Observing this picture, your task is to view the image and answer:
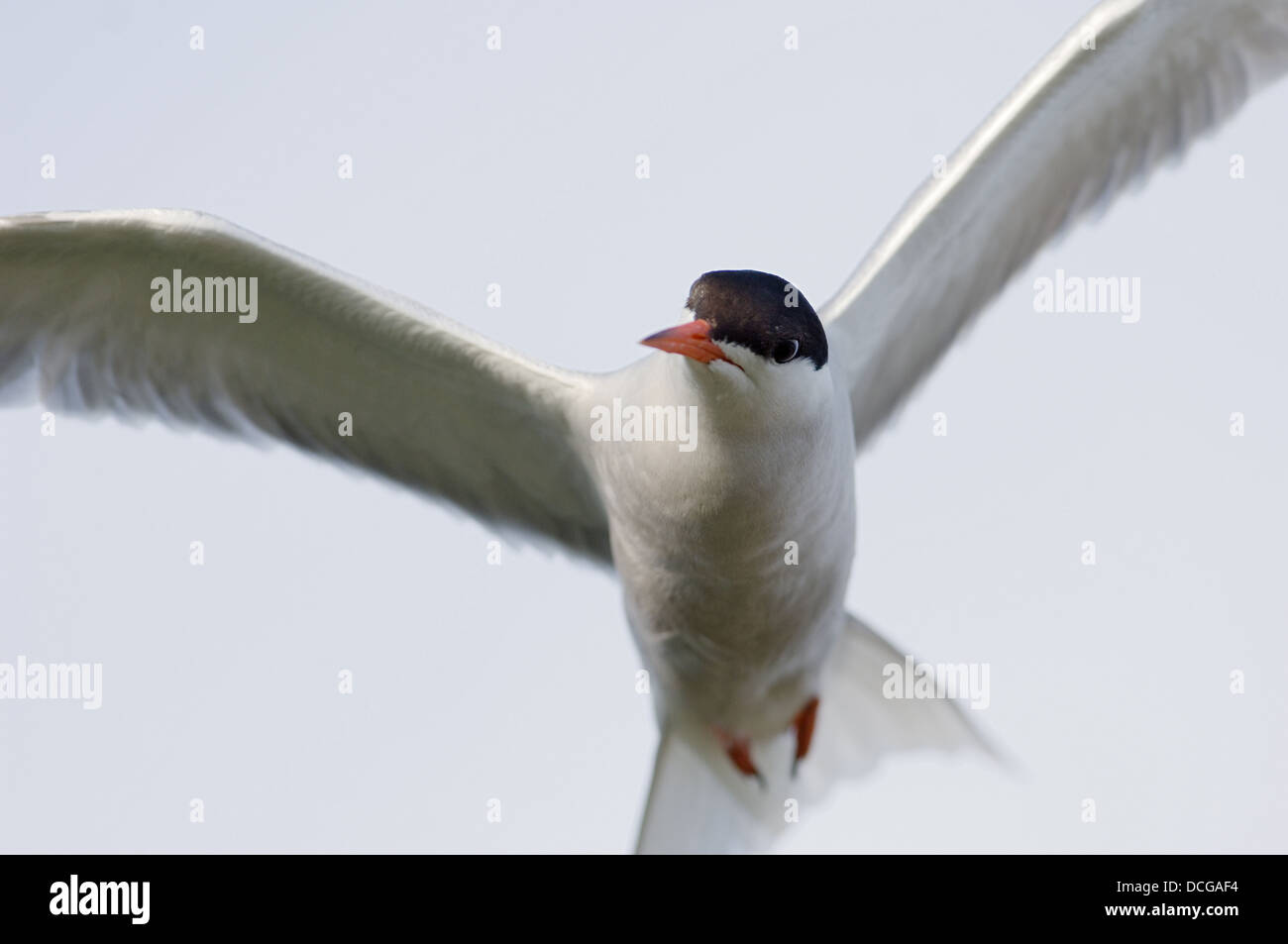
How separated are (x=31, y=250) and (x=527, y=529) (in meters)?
1.37

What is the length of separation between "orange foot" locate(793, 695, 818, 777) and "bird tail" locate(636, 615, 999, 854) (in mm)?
21

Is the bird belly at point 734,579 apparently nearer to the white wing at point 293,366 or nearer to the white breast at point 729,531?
the white breast at point 729,531

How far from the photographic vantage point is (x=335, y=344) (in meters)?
4.14

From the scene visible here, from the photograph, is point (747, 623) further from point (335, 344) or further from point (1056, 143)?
point (1056, 143)

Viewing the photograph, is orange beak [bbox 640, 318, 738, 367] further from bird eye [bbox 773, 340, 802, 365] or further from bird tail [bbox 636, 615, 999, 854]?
A: bird tail [bbox 636, 615, 999, 854]

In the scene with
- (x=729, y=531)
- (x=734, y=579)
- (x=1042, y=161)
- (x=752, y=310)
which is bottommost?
(x=734, y=579)

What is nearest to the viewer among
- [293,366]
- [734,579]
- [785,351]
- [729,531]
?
[785,351]

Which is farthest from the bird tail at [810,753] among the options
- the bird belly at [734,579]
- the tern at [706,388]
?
the bird belly at [734,579]

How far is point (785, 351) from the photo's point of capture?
3387 millimetres

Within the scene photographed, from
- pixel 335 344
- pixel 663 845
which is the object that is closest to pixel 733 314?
pixel 335 344

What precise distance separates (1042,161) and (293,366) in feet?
6.25

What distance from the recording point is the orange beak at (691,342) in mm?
3217

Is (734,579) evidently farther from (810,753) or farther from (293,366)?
(293,366)

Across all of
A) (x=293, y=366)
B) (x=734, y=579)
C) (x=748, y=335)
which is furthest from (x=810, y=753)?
(x=293, y=366)
